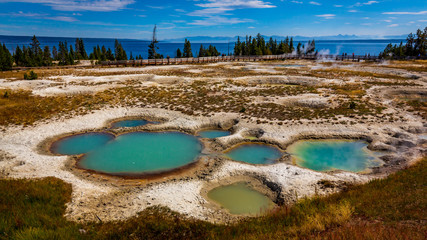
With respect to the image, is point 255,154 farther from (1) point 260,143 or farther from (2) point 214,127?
(2) point 214,127

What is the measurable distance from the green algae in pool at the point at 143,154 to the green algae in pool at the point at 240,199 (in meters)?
4.51

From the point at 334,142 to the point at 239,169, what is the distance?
36.8 feet

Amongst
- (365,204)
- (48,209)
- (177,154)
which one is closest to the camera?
(365,204)

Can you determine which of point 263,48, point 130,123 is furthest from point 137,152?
point 263,48

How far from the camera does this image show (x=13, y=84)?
4128cm

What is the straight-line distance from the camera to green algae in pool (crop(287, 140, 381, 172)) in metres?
18.6

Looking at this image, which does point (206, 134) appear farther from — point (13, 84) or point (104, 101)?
point (13, 84)

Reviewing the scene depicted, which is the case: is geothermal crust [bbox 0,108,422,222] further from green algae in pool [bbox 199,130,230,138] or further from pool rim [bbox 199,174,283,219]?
green algae in pool [bbox 199,130,230,138]

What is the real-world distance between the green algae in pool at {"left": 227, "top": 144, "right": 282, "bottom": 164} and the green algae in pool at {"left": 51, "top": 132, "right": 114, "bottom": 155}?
484 inches

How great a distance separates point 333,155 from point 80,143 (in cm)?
2279

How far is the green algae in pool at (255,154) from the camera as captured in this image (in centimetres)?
1950

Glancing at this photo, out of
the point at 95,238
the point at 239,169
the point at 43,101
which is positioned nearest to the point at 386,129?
the point at 239,169

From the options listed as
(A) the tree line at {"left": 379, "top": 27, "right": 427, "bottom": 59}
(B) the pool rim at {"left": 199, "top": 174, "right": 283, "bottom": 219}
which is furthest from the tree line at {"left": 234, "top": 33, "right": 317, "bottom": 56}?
(B) the pool rim at {"left": 199, "top": 174, "right": 283, "bottom": 219}

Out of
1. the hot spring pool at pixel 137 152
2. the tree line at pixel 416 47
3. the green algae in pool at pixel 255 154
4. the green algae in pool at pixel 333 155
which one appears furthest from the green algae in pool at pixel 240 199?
the tree line at pixel 416 47
